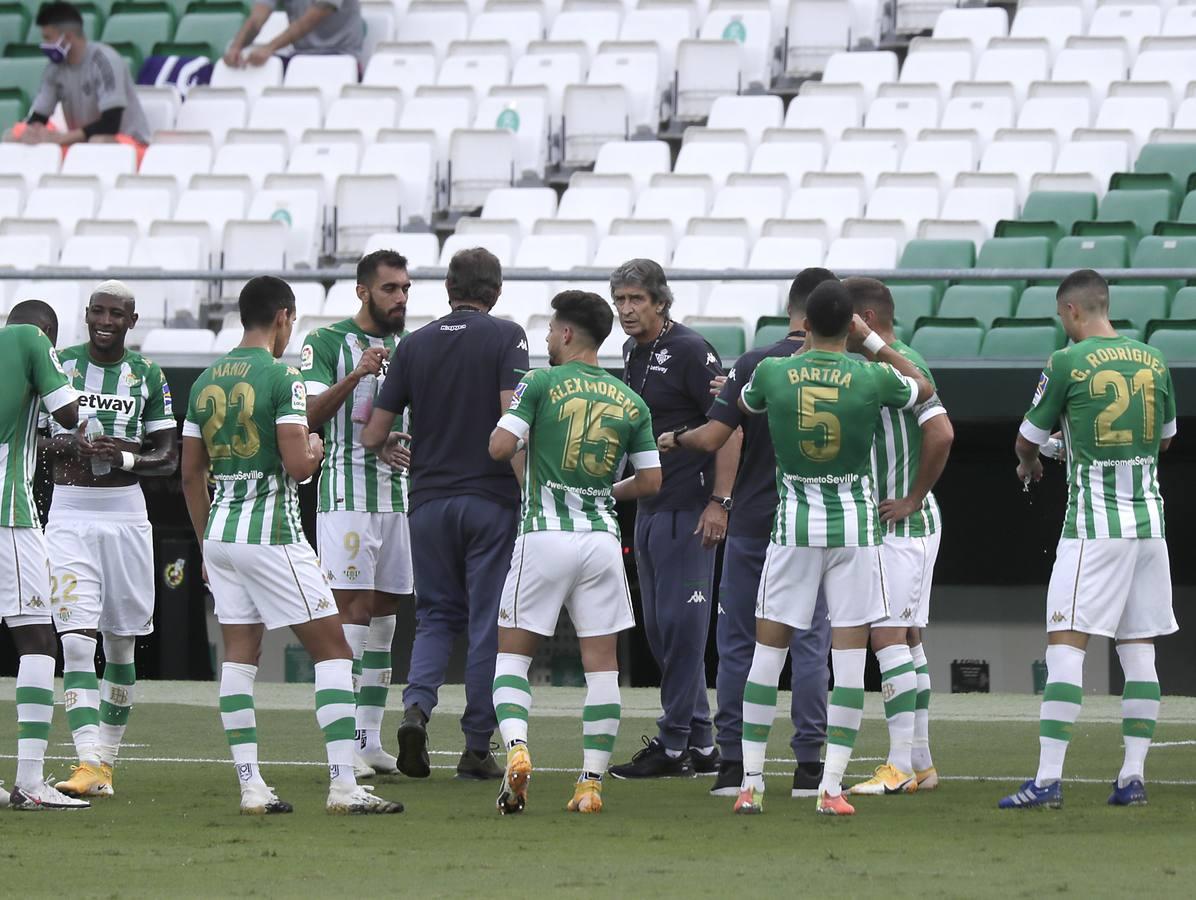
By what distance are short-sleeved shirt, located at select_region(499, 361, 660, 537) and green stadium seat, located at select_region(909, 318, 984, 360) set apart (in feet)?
18.5

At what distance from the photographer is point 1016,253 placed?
13.5 m

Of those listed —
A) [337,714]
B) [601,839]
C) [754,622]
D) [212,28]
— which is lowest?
[601,839]

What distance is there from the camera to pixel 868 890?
5.27 metres

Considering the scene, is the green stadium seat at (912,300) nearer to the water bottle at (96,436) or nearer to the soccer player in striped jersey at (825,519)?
the soccer player in striped jersey at (825,519)

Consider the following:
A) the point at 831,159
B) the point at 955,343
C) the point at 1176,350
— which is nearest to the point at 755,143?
the point at 831,159

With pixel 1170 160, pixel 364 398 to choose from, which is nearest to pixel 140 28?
pixel 1170 160

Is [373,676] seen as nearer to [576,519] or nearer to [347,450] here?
[347,450]

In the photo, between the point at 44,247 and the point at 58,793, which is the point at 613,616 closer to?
the point at 58,793

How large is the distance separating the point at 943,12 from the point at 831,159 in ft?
9.39

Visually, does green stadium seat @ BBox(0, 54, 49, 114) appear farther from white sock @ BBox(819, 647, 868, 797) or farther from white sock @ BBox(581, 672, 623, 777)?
white sock @ BBox(819, 647, 868, 797)

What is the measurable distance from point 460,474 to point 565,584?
3.76ft

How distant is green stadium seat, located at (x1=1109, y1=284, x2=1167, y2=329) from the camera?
12.3 m

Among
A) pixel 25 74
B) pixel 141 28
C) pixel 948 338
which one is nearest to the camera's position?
pixel 948 338

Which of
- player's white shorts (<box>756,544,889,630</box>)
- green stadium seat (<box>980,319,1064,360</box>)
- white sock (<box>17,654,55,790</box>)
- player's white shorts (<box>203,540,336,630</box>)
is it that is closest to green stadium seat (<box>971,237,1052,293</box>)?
green stadium seat (<box>980,319,1064,360</box>)
